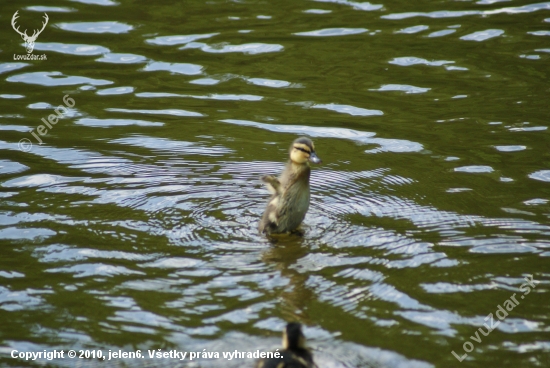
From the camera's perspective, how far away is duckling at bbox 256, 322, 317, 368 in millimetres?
4754

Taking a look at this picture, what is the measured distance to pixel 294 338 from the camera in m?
4.97

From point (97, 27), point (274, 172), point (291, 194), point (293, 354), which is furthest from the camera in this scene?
point (97, 27)

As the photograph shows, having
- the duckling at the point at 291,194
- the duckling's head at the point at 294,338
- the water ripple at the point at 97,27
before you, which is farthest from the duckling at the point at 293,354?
the water ripple at the point at 97,27

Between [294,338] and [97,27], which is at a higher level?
[97,27]

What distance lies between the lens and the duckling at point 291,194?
7.27 metres

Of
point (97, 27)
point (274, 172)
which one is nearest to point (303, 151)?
point (274, 172)

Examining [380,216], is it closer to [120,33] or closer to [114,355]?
[114,355]

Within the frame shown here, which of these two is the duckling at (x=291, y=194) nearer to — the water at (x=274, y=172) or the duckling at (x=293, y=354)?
the water at (x=274, y=172)

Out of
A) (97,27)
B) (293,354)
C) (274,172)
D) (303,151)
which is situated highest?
(97,27)

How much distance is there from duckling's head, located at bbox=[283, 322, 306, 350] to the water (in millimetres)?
270

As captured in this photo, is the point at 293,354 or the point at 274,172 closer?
the point at 293,354

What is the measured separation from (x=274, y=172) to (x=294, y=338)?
12.5ft

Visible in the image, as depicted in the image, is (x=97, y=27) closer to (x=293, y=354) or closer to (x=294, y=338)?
(x=294, y=338)

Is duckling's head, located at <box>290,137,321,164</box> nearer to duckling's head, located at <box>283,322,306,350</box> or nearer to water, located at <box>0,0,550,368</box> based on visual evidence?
water, located at <box>0,0,550,368</box>
